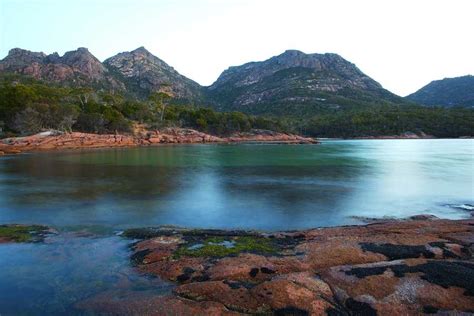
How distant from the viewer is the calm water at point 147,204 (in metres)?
11.3

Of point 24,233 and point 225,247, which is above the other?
point 225,247

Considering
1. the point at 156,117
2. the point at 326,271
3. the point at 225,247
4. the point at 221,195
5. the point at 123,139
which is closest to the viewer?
the point at 326,271

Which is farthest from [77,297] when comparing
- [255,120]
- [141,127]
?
[255,120]

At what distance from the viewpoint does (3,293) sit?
10445 mm

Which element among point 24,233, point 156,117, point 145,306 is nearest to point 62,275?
point 145,306

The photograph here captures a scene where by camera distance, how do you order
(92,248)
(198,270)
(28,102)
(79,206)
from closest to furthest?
(198,270), (92,248), (79,206), (28,102)

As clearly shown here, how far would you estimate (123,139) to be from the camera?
91.5 meters

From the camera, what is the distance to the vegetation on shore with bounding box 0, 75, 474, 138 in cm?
7944

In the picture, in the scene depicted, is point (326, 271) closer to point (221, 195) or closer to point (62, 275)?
point (62, 275)

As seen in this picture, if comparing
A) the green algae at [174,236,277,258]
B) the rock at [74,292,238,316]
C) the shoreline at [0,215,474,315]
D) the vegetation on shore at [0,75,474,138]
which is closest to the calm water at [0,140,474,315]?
the rock at [74,292,238,316]

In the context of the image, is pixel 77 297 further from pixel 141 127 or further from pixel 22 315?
pixel 141 127

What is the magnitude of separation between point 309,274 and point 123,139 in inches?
3427

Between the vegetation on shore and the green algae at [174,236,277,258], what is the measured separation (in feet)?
243

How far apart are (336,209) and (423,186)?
49.1 ft
